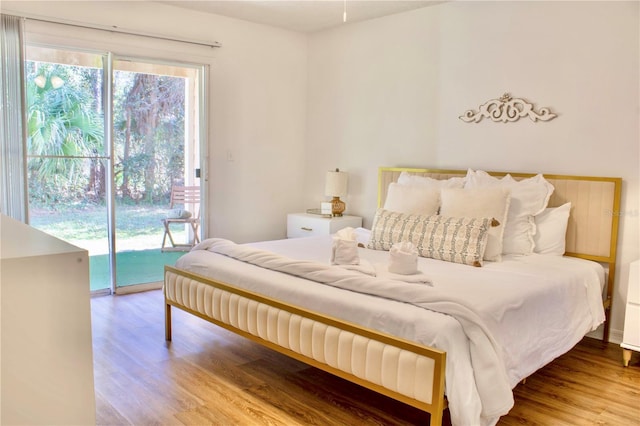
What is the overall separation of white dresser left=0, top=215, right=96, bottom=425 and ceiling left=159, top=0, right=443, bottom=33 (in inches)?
148

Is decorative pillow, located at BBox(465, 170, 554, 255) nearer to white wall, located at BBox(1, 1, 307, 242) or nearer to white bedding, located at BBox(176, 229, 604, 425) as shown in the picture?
white bedding, located at BBox(176, 229, 604, 425)

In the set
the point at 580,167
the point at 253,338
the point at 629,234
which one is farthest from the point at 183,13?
the point at 629,234

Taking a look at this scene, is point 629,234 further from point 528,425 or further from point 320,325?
point 320,325

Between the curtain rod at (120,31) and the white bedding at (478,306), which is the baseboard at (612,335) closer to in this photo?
the white bedding at (478,306)

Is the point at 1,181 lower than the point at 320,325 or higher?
higher

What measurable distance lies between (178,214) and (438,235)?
253cm

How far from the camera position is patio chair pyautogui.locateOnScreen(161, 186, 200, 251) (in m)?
4.79

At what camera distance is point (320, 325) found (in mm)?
2406

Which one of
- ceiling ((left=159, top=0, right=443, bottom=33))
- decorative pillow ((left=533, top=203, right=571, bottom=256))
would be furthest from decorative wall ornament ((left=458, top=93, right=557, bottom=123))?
ceiling ((left=159, top=0, right=443, bottom=33))

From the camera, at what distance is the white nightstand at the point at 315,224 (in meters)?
4.75

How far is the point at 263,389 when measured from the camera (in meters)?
2.72

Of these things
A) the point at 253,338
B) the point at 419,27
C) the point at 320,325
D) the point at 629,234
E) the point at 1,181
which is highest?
the point at 419,27

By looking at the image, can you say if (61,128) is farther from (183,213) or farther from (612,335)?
(612,335)

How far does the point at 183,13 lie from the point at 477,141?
270 cm
